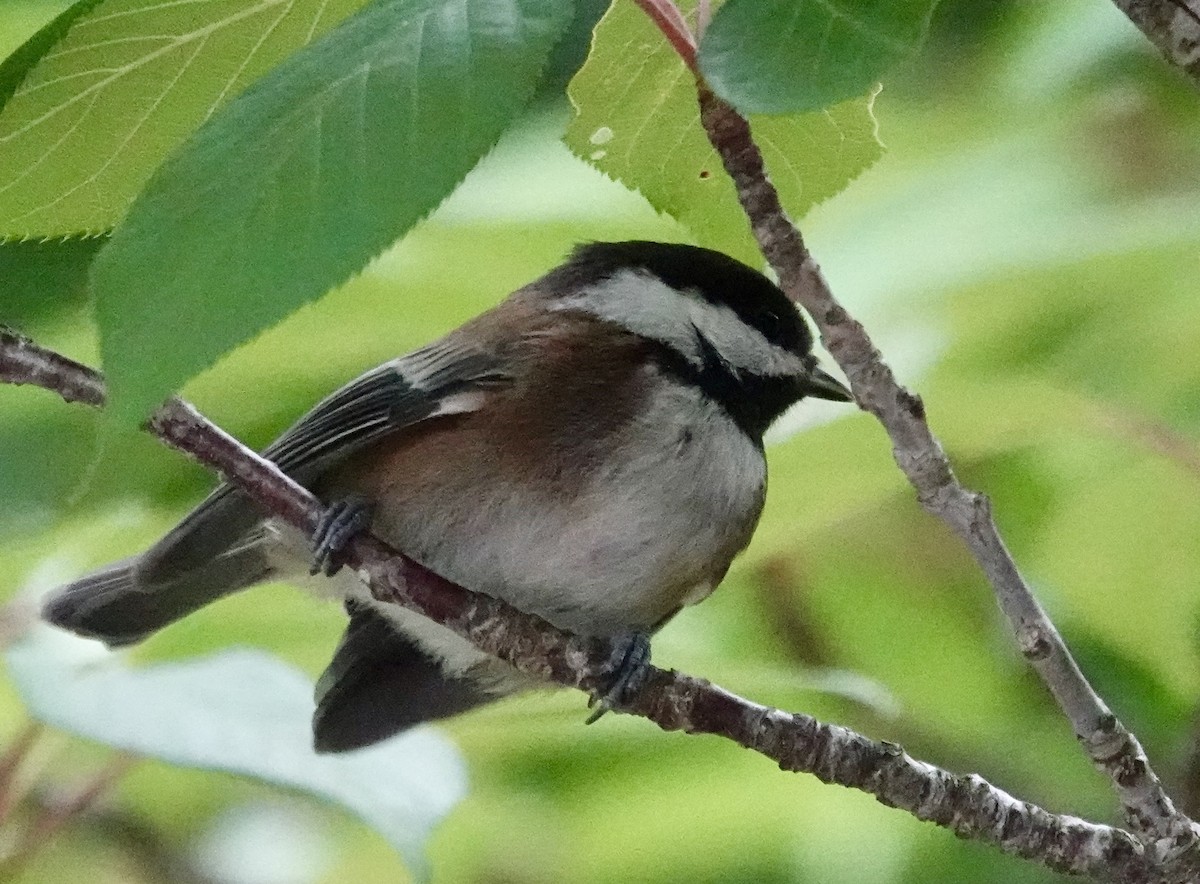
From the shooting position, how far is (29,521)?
110 cm

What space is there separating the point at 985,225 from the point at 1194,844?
0.48 meters

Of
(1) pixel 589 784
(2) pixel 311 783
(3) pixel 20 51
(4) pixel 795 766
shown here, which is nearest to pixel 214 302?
(3) pixel 20 51

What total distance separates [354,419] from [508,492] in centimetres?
11

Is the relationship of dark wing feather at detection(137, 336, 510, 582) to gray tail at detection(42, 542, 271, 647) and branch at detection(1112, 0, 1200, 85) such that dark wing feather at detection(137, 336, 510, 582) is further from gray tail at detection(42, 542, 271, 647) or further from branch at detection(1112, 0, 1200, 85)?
branch at detection(1112, 0, 1200, 85)

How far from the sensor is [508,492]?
0.89 meters

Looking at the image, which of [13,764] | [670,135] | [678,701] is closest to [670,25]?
[670,135]

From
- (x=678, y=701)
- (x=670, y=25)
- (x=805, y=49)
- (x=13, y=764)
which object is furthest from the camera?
(x=13, y=764)

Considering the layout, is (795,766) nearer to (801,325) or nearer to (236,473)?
(236,473)

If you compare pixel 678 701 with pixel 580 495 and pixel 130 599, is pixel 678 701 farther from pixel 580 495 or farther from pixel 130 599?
pixel 130 599

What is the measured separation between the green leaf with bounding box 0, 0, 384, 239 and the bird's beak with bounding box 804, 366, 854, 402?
0.55 m

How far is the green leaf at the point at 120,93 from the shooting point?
0.54 metres

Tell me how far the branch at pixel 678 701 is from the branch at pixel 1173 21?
0.36 metres

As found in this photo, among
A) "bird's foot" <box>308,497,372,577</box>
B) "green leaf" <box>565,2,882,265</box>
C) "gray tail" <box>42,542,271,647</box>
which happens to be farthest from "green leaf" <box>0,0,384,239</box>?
"gray tail" <box>42,542,271,647</box>

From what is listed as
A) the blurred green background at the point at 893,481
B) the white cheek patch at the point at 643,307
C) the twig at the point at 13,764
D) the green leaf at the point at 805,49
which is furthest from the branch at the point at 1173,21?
the twig at the point at 13,764
